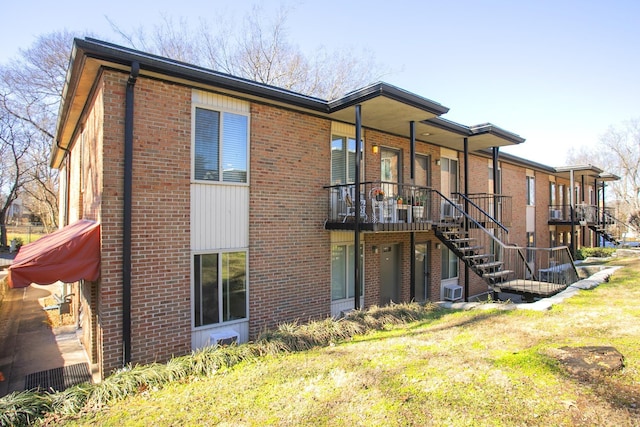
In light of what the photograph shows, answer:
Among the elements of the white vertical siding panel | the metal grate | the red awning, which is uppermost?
the white vertical siding panel

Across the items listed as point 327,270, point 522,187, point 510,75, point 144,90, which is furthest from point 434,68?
point 144,90

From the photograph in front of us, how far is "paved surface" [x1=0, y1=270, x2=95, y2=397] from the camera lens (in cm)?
707

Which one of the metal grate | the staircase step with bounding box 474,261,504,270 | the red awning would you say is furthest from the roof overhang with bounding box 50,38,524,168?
the metal grate

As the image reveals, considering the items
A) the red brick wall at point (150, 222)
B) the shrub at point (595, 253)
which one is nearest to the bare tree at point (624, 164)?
the shrub at point (595, 253)

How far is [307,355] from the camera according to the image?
5812 mm

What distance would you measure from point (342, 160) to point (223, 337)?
17.2 feet

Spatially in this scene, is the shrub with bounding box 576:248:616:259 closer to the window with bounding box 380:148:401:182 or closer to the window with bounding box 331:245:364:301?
the window with bounding box 380:148:401:182

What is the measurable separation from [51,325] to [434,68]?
15.5 m

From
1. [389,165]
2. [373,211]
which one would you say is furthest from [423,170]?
[373,211]

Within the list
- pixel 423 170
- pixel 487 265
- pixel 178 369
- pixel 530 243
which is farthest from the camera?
pixel 530 243

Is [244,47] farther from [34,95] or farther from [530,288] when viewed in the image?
[530,288]

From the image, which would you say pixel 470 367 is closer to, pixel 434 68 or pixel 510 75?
pixel 510 75

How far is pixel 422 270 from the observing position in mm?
11750

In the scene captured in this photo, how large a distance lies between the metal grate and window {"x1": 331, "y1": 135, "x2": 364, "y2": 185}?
664cm
